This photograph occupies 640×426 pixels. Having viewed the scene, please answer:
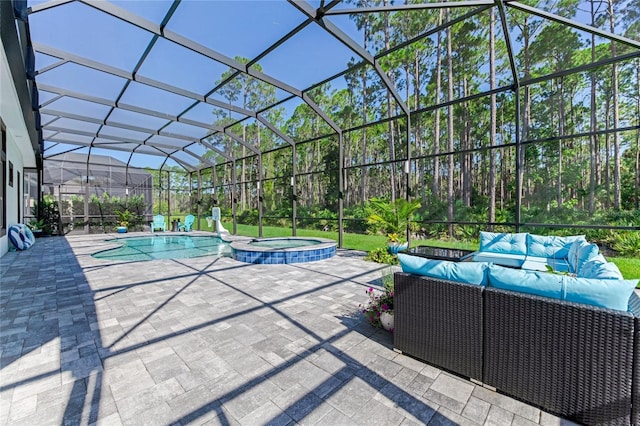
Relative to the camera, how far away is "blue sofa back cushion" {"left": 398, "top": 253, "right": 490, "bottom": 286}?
220 centimetres

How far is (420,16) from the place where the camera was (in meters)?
11.5

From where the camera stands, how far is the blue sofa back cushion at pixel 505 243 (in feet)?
16.3

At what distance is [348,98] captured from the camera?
58.4ft

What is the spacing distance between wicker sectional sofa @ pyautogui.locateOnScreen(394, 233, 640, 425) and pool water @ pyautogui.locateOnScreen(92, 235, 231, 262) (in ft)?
22.4

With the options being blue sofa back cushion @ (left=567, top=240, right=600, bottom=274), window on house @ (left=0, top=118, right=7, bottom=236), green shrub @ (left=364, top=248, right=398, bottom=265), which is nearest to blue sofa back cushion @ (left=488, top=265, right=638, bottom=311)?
blue sofa back cushion @ (left=567, top=240, right=600, bottom=274)

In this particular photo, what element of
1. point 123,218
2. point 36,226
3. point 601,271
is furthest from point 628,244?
point 36,226

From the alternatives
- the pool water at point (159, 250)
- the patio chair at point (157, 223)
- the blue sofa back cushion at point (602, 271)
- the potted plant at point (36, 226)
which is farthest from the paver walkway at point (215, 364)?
the patio chair at point (157, 223)

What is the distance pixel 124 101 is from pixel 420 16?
37.7 feet

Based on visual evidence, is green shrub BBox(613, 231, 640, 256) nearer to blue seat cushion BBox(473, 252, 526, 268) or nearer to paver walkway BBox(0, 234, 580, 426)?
blue seat cushion BBox(473, 252, 526, 268)

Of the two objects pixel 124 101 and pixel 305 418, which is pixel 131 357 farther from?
pixel 124 101

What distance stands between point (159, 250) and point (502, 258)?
9904mm

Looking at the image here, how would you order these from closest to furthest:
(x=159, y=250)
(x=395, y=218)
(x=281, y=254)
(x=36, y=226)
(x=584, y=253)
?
(x=584, y=253)
(x=395, y=218)
(x=281, y=254)
(x=159, y=250)
(x=36, y=226)

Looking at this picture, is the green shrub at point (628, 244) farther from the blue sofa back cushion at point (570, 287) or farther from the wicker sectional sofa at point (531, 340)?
the blue sofa back cushion at point (570, 287)

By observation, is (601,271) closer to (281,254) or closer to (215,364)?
(215,364)
